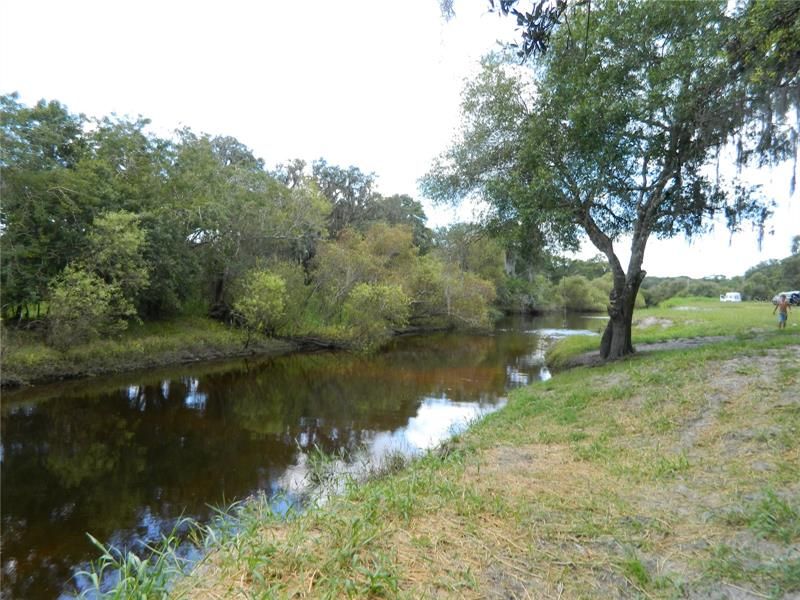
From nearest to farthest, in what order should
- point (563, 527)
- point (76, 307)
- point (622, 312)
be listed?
point (563, 527) → point (622, 312) → point (76, 307)

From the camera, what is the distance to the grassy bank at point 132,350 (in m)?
15.5

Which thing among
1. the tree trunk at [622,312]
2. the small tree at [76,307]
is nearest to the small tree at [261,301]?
the small tree at [76,307]

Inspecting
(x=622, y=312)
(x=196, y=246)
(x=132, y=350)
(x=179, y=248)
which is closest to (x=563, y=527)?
(x=622, y=312)

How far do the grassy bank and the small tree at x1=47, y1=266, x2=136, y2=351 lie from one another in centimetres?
57

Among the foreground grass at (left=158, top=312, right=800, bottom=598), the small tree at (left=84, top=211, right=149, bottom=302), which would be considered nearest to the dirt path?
the foreground grass at (left=158, top=312, right=800, bottom=598)

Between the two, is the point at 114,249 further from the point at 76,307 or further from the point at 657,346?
the point at 657,346

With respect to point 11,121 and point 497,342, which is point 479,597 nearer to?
point 11,121

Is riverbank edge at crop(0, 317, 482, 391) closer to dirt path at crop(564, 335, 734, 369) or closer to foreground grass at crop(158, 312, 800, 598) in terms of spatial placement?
dirt path at crop(564, 335, 734, 369)

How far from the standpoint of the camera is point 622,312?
44.1ft

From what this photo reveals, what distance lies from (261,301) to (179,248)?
5.09 meters

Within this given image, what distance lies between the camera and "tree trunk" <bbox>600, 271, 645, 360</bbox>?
13211 mm

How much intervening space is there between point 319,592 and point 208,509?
5923 mm

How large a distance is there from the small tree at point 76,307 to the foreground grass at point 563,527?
51.2 feet

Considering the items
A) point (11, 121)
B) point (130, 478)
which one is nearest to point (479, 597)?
point (130, 478)
